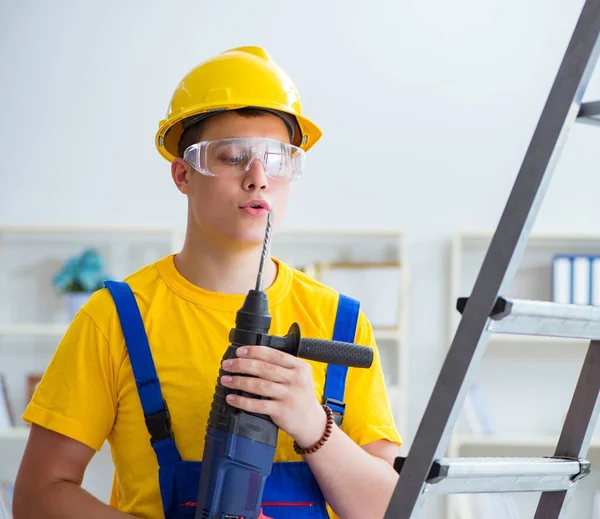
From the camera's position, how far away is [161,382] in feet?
4.20

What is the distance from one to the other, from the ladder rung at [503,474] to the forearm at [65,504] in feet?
1.75

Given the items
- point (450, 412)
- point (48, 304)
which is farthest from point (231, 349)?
point (48, 304)

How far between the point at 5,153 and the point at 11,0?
2.57ft

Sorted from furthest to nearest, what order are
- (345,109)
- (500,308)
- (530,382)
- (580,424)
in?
(345,109), (530,382), (580,424), (500,308)

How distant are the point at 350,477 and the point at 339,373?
155mm

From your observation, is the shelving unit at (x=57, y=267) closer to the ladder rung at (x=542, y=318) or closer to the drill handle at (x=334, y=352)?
the drill handle at (x=334, y=352)

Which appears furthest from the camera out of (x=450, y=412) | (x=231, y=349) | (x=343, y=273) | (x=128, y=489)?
(x=343, y=273)

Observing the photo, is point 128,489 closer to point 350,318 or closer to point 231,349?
point 231,349

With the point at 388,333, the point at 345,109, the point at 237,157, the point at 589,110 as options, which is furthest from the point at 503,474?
the point at 345,109

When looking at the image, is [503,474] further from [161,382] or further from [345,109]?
[345,109]

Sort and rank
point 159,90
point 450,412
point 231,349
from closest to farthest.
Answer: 1. point 450,412
2. point 231,349
3. point 159,90

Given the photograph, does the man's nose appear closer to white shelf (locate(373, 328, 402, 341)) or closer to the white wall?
white shelf (locate(373, 328, 402, 341))

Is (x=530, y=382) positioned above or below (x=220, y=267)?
above

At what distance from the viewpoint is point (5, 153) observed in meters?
4.51
